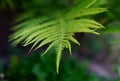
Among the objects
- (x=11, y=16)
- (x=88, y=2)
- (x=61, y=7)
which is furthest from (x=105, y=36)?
(x=88, y=2)

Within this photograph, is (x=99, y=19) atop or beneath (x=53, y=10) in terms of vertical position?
beneath

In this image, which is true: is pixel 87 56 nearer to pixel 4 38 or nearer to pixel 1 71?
pixel 4 38

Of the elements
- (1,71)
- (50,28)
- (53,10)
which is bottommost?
(1,71)

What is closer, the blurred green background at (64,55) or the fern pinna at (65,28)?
the fern pinna at (65,28)

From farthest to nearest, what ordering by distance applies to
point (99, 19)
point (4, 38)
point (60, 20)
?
point (4, 38), point (99, 19), point (60, 20)

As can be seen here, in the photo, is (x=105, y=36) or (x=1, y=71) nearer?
(x=1, y=71)

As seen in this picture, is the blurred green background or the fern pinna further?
the blurred green background

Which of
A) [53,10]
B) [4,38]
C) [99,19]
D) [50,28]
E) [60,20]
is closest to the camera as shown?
[50,28]

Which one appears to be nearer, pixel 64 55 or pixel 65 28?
pixel 65 28
